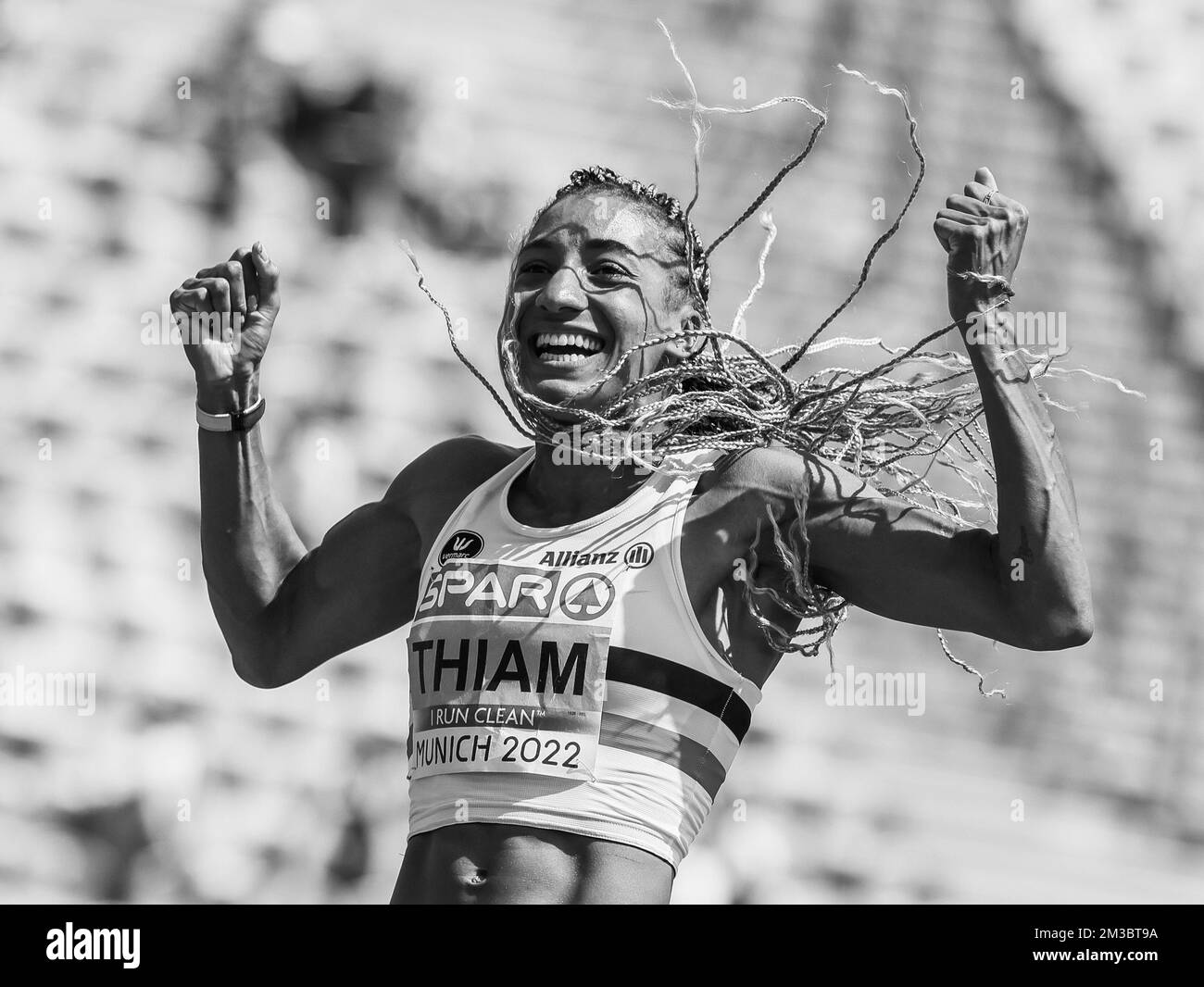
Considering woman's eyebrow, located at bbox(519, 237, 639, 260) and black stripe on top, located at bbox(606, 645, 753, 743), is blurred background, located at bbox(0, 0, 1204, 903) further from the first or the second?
black stripe on top, located at bbox(606, 645, 753, 743)

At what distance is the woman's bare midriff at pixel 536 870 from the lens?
209 centimetres

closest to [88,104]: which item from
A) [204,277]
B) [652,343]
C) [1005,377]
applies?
[204,277]

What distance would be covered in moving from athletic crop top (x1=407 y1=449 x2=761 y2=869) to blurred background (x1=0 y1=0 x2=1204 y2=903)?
2.05 meters

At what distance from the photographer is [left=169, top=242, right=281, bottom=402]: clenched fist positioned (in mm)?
2387

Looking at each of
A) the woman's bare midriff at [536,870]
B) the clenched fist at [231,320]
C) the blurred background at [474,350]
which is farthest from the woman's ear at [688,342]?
the blurred background at [474,350]

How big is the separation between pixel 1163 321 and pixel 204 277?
3141 millimetres

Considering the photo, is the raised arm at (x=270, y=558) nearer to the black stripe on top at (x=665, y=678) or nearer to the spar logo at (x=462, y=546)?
the spar logo at (x=462, y=546)

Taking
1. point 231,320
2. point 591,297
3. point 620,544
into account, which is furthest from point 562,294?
point 231,320

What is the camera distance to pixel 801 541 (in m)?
2.20

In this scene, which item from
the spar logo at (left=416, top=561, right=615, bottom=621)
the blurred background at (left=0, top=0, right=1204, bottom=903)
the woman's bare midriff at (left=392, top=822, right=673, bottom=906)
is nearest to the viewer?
the woman's bare midriff at (left=392, top=822, right=673, bottom=906)

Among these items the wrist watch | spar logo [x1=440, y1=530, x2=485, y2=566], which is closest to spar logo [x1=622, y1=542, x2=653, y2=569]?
spar logo [x1=440, y1=530, x2=485, y2=566]

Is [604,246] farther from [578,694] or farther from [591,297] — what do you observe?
[578,694]

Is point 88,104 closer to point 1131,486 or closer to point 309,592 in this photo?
point 309,592

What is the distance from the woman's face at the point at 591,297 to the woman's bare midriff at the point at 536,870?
2.04ft
